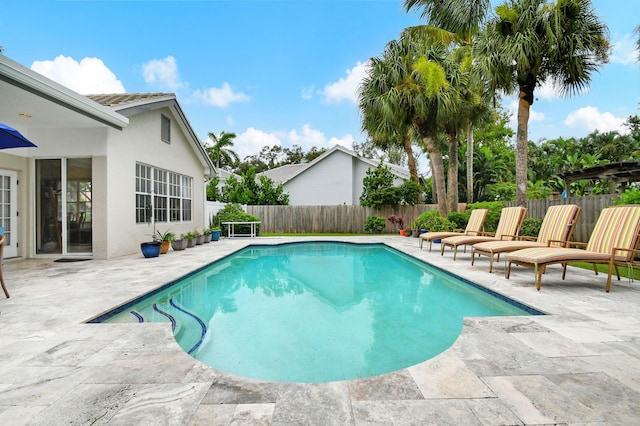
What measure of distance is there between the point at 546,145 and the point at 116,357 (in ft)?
128

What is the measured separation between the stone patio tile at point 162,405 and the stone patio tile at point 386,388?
948 millimetres

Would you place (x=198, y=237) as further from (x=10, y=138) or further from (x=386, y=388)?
Result: (x=386, y=388)

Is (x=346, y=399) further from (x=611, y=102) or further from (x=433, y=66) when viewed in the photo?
(x=611, y=102)

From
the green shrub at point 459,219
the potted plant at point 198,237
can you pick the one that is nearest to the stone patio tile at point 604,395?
the potted plant at point 198,237

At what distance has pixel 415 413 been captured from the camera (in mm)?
1822

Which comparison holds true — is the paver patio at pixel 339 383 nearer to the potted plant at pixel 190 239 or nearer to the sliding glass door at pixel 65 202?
the sliding glass door at pixel 65 202

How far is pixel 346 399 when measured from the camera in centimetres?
199

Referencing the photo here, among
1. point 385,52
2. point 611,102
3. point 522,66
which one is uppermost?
point 611,102

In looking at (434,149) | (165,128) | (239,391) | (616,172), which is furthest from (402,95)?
(239,391)

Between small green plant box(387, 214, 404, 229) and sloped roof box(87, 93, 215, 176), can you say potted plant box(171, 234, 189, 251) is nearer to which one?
sloped roof box(87, 93, 215, 176)

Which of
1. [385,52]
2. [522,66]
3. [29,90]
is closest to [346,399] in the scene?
[29,90]

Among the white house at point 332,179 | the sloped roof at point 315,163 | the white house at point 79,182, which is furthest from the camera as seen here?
the white house at point 332,179

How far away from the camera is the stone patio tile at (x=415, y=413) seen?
174cm

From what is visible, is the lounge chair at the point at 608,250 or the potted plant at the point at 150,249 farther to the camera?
the potted plant at the point at 150,249
